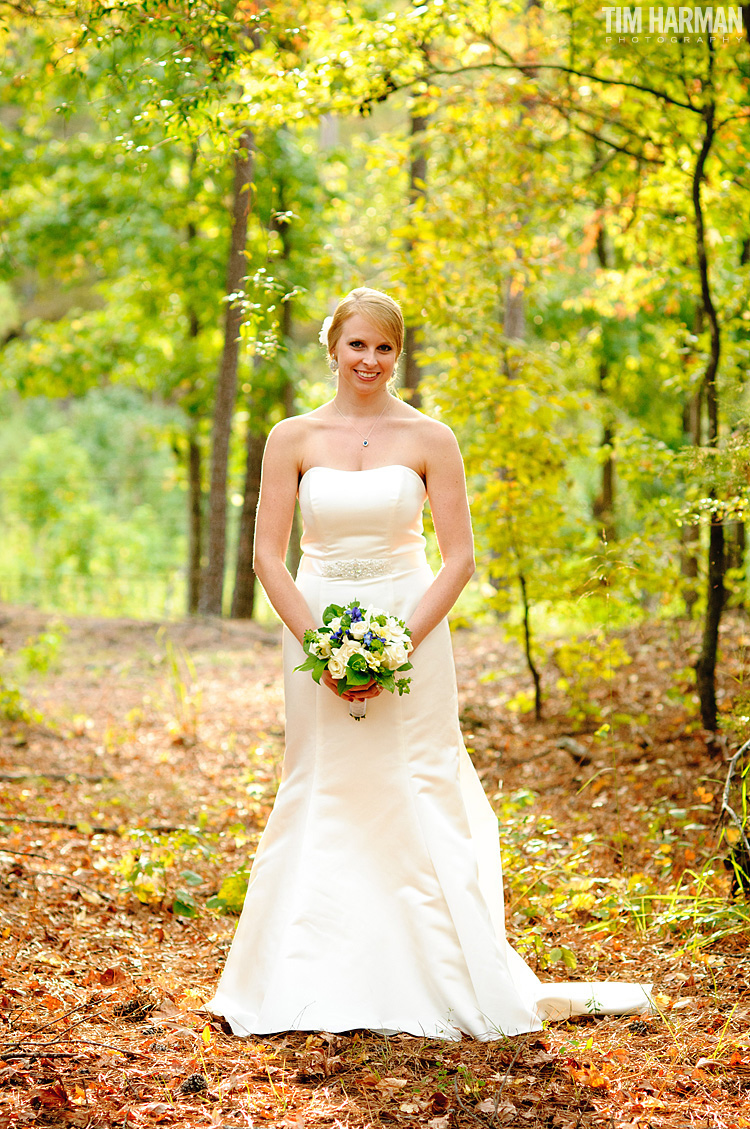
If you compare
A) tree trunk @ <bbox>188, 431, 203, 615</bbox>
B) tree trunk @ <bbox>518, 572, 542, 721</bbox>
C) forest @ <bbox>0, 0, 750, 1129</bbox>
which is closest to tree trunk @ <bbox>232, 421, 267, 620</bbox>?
forest @ <bbox>0, 0, 750, 1129</bbox>

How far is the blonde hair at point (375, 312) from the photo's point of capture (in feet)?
12.4

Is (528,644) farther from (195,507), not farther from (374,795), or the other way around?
(195,507)

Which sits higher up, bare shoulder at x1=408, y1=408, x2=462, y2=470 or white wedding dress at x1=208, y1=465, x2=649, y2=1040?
bare shoulder at x1=408, y1=408, x2=462, y2=470

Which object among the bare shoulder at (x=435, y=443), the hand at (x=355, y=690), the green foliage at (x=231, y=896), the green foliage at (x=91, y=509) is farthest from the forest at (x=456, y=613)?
the green foliage at (x=91, y=509)

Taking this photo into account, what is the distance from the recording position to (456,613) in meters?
8.46

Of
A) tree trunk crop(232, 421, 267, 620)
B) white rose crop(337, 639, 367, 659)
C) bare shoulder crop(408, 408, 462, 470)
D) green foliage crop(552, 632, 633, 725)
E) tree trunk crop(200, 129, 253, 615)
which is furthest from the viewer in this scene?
tree trunk crop(232, 421, 267, 620)

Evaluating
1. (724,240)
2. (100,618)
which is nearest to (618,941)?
(724,240)

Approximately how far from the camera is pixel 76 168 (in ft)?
43.8

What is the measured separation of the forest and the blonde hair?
1.39 metres

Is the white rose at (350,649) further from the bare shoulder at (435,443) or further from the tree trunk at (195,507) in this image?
the tree trunk at (195,507)

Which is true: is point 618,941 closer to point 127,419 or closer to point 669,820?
point 669,820

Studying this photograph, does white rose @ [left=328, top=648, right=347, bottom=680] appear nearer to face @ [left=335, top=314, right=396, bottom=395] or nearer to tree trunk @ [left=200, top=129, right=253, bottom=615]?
face @ [left=335, top=314, right=396, bottom=395]

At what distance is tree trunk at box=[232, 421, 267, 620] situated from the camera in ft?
42.5

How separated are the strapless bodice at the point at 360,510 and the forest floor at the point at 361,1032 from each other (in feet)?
5.62
